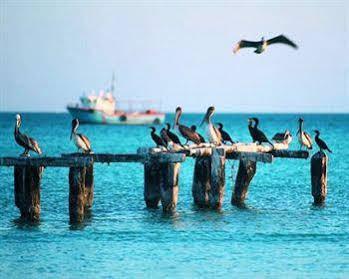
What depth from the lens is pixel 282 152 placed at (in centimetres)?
3092

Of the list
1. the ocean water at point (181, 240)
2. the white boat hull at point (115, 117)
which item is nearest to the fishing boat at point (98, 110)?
the white boat hull at point (115, 117)

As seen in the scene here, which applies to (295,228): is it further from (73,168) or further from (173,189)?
(73,168)

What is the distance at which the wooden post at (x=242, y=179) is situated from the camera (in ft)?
102

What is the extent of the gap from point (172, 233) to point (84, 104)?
117 metres

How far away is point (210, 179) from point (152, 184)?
157 cm

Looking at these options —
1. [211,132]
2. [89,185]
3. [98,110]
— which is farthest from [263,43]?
[98,110]

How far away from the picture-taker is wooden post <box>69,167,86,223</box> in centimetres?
2627

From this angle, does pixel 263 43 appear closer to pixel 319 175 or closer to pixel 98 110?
pixel 319 175

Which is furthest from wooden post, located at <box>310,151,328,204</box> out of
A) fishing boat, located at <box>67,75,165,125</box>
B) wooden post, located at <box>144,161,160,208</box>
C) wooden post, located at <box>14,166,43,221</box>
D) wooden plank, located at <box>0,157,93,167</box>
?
fishing boat, located at <box>67,75,165,125</box>

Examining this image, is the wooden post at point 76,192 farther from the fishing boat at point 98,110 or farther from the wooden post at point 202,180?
the fishing boat at point 98,110

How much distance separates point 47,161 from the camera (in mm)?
26000

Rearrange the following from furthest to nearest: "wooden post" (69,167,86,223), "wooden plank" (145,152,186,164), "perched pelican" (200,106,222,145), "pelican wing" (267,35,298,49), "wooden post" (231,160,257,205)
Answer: "wooden post" (231,160,257,205) < "pelican wing" (267,35,298,49) < "perched pelican" (200,106,222,145) < "wooden plank" (145,152,186,164) < "wooden post" (69,167,86,223)

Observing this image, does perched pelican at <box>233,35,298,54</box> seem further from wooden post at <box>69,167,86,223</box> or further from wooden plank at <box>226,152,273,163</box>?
wooden post at <box>69,167,86,223</box>

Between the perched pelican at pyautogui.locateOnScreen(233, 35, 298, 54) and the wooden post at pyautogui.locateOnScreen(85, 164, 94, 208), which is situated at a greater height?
the perched pelican at pyautogui.locateOnScreen(233, 35, 298, 54)
